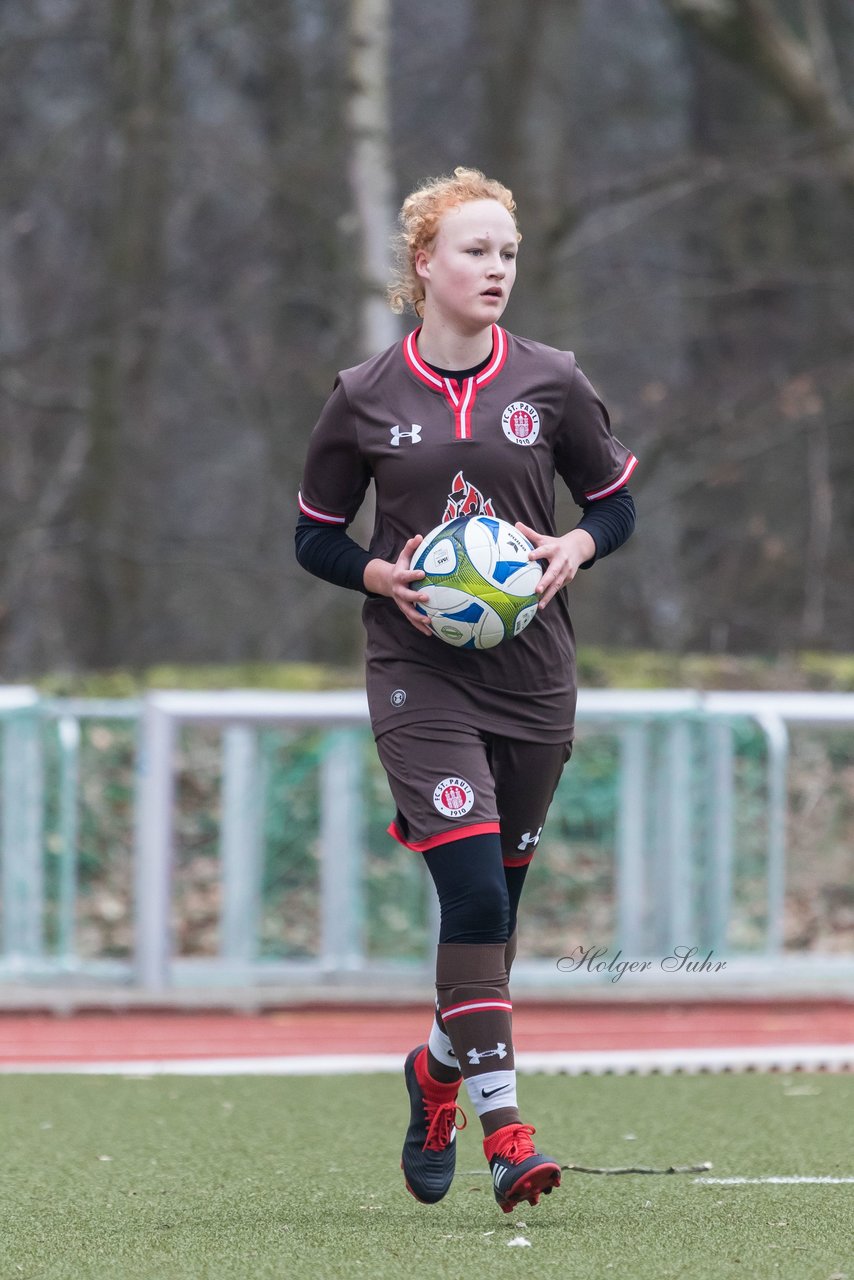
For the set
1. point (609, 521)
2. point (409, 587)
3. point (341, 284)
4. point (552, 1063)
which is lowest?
point (552, 1063)

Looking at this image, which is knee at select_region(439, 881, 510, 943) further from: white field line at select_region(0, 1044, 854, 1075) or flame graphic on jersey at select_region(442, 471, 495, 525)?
white field line at select_region(0, 1044, 854, 1075)

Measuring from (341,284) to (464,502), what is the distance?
42.3 feet

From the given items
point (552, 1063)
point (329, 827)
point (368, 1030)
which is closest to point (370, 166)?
point (329, 827)

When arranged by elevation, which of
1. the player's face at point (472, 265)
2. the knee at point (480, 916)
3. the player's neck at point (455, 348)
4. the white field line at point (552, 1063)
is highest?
the player's face at point (472, 265)

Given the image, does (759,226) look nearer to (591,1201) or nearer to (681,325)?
(681,325)

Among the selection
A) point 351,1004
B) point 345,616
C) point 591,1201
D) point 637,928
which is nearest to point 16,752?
point 351,1004

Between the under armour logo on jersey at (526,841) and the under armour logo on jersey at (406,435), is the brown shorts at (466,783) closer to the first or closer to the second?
the under armour logo on jersey at (526,841)

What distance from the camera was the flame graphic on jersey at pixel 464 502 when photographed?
14.3 feet

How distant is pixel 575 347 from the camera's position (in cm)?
1584

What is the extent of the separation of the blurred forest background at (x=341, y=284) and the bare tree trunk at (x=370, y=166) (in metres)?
2.05

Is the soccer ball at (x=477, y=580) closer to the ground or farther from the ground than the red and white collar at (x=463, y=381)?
closer to the ground

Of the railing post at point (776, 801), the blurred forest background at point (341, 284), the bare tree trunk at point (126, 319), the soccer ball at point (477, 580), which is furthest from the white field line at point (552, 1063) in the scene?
the bare tree trunk at point (126, 319)

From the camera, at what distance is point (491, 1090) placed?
13.9 feet

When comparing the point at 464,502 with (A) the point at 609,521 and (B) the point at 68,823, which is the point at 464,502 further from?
(B) the point at 68,823
